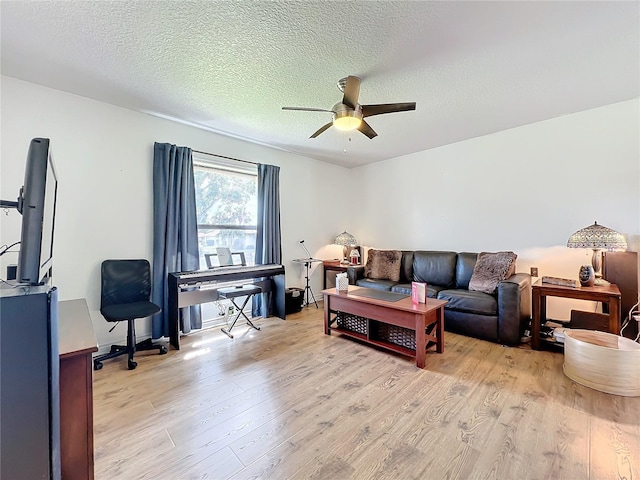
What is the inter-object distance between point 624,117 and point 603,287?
5.91 feet

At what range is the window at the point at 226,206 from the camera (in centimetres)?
346

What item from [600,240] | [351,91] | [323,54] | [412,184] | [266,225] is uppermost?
[323,54]

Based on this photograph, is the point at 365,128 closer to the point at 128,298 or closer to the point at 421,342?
the point at 421,342

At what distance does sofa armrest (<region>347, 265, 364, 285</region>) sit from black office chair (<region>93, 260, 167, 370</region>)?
2576 mm

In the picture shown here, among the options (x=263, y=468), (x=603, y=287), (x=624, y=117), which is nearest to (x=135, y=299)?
(x=263, y=468)

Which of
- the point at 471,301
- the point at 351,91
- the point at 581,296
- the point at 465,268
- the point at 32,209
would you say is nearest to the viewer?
the point at 32,209

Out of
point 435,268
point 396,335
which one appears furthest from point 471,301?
point 396,335

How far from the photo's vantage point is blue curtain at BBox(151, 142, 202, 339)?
9.73 ft

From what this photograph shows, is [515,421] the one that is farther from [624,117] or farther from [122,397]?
[624,117]

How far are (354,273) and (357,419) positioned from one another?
257 centimetres

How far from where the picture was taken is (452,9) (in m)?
1.60

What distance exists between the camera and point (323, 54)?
1.97 m

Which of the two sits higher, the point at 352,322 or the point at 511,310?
the point at 511,310

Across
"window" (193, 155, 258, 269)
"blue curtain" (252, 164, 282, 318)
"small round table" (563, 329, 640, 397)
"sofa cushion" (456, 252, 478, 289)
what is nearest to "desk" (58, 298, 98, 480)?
"window" (193, 155, 258, 269)
